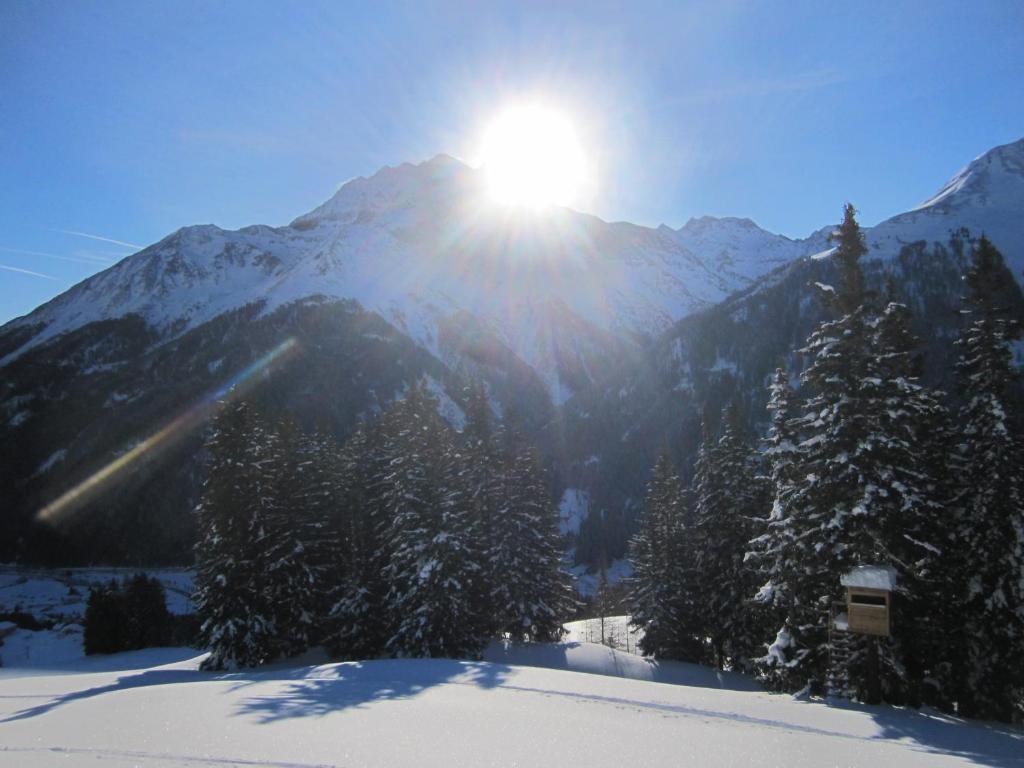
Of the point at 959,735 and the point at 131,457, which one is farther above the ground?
the point at 131,457

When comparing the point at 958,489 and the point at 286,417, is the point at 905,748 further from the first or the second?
the point at 286,417

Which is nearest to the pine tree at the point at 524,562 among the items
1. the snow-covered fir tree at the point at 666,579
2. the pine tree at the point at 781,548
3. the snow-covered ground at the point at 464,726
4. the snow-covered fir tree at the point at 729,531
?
the snow-covered fir tree at the point at 666,579

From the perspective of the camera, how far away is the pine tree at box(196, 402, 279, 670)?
27.4 meters

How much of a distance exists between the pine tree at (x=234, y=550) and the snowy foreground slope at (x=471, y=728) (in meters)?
11.2

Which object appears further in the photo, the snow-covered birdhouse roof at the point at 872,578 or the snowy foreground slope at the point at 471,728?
the snow-covered birdhouse roof at the point at 872,578

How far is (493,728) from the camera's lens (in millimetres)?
10656

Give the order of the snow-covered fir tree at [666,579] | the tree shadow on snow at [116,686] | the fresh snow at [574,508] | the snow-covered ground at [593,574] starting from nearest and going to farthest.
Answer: the tree shadow on snow at [116,686], the snow-covered fir tree at [666,579], the snow-covered ground at [593,574], the fresh snow at [574,508]

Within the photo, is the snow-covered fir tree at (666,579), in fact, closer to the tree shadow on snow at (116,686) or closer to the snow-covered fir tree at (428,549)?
the snow-covered fir tree at (428,549)

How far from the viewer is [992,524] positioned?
1603cm

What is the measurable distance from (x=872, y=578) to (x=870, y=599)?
0.64m

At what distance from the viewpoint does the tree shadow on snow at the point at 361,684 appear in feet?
40.5

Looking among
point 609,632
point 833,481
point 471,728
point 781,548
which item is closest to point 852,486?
point 833,481

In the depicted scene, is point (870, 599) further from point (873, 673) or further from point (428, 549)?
point (428, 549)

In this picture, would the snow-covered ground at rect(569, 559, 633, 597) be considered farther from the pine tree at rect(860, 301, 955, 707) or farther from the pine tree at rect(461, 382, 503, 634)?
the pine tree at rect(860, 301, 955, 707)
